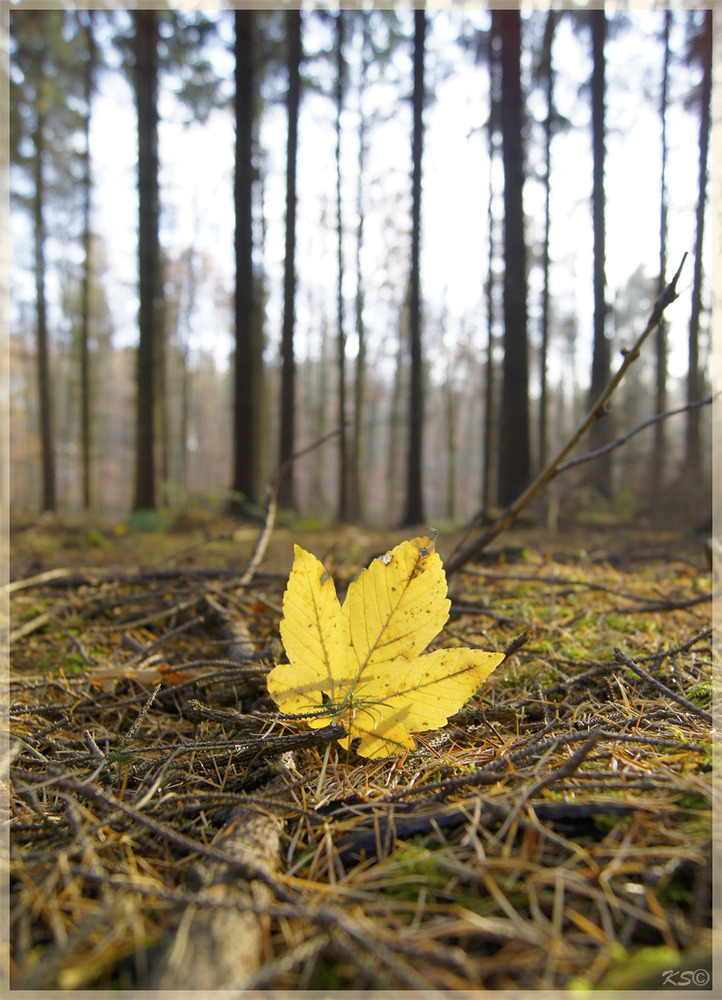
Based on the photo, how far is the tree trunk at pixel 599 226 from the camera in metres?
9.64

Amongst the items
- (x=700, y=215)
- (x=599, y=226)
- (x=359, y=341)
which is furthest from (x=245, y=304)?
(x=700, y=215)

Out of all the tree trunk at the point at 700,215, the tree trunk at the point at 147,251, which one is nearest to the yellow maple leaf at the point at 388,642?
the tree trunk at the point at 147,251

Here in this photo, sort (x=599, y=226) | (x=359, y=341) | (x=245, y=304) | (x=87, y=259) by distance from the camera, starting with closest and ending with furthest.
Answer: (x=245, y=304) < (x=599, y=226) < (x=87, y=259) < (x=359, y=341)

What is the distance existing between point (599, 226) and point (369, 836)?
1247cm

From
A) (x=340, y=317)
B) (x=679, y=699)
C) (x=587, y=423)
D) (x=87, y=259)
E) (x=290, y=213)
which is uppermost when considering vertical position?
(x=87, y=259)

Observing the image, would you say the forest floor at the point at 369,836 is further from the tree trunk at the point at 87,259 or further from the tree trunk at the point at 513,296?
the tree trunk at the point at 87,259

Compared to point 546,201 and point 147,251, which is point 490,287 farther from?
point 147,251

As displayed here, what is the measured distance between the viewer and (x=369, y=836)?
2.80 feet

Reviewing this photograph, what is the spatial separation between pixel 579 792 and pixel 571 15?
1398 centimetres

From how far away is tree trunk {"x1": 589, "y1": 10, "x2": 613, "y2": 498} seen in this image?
9641 millimetres

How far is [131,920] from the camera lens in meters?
0.65

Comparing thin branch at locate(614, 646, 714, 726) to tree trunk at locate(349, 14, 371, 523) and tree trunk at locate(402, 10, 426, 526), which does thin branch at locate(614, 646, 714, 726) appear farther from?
tree trunk at locate(349, 14, 371, 523)

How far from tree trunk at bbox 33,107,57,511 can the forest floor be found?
480 inches

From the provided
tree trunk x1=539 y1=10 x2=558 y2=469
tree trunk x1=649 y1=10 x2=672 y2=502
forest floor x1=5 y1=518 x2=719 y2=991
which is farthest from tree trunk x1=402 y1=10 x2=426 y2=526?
forest floor x1=5 y1=518 x2=719 y2=991
